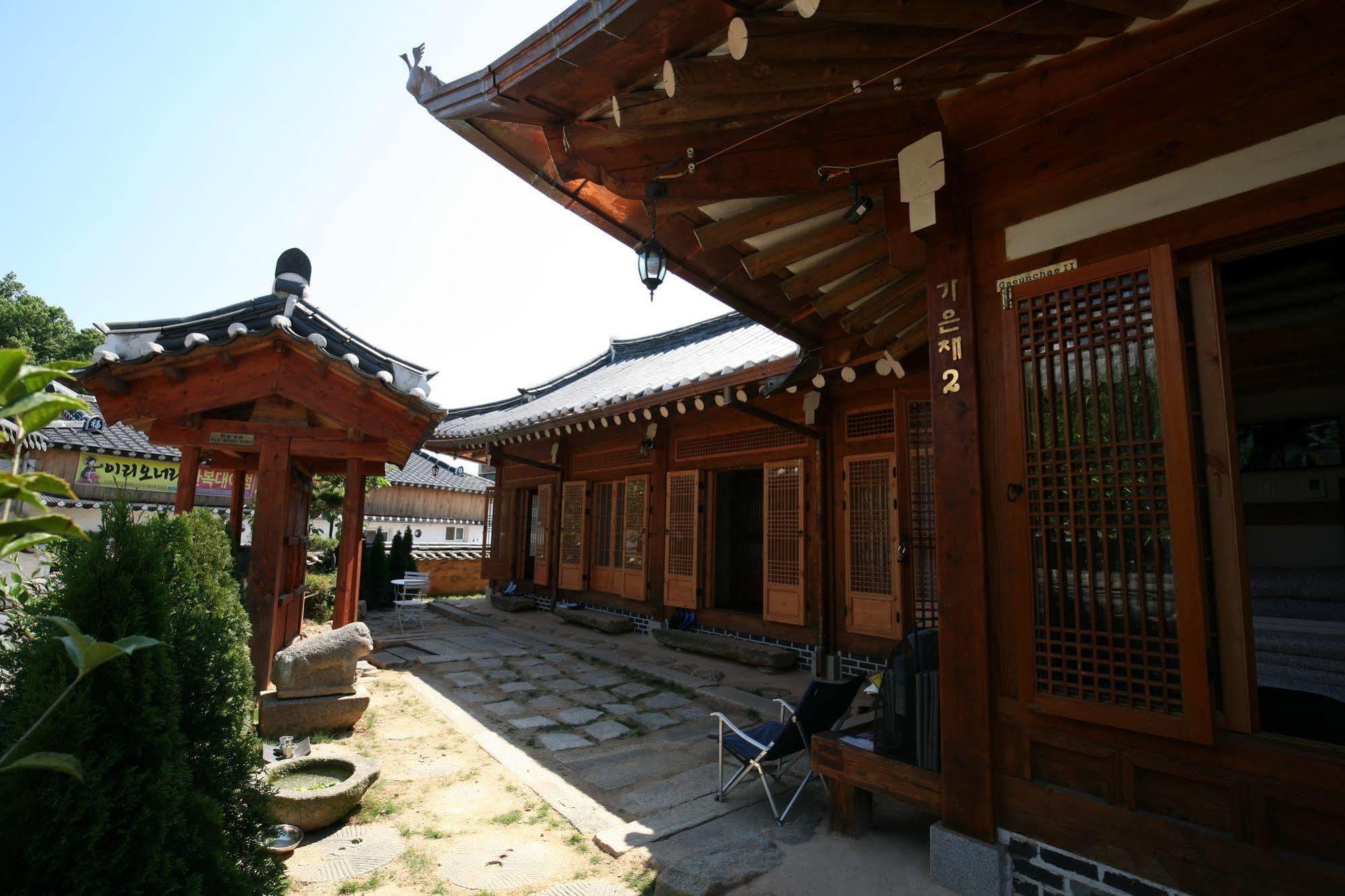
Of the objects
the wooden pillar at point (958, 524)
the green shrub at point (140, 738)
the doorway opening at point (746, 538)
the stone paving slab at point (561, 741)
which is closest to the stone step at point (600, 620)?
the doorway opening at point (746, 538)

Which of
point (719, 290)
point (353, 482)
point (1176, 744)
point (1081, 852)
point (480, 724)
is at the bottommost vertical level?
point (480, 724)

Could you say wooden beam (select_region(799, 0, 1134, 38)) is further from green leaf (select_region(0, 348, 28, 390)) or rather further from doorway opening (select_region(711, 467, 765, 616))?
doorway opening (select_region(711, 467, 765, 616))

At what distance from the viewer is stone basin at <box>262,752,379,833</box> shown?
3.08 m

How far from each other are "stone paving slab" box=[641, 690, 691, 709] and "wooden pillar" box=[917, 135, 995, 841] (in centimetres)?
323

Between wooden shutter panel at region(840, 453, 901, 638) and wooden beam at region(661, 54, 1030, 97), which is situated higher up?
wooden beam at region(661, 54, 1030, 97)

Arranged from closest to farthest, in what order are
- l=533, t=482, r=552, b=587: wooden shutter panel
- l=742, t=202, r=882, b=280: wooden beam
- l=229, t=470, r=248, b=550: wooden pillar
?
1. l=742, t=202, r=882, b=280: wooden beam
2. l=229, t=470, r=248, b=550: wooden pillar
3. l=533, t=482, r=552, b=587: wooden shutter panel

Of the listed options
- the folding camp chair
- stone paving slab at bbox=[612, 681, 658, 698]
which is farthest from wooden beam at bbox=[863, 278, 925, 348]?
stone paving slab at bbox=[612, 681, 658, 698]

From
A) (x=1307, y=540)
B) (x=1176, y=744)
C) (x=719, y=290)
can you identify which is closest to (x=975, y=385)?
(x=1176, y=744)

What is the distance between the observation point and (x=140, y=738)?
67.2 inches

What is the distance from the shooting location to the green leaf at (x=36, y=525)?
108cm

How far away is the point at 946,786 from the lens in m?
2.60

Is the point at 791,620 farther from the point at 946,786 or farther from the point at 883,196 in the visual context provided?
the point at 883,196

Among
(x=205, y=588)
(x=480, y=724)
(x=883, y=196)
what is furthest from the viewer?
(x=480, y=724)

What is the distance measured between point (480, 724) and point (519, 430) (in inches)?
211
